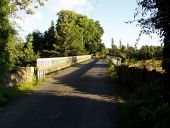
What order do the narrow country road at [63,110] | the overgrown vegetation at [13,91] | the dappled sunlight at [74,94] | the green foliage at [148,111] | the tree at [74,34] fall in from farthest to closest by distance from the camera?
the tree at [74,34], the dappled sunlight at [74,94], the overgrown vegetation at [13,91], the narrow country road at [63,110], the green foliage at [148,111]

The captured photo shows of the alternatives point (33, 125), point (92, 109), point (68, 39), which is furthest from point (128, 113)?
point (68, 39)

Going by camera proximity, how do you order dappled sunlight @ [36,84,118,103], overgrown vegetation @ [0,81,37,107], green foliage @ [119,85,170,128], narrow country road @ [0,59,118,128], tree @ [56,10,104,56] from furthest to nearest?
tree @ [56,10,104,56], dappled sunlight @ [36,84,118,103], overgrown vegetation @ [0,81,37,107], narrow country road @ [0,59,118,128], green foliage @ [119,85,170,128]

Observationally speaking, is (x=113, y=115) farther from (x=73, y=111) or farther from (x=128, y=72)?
(x=128, y=72)

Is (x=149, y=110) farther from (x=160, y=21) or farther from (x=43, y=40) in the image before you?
(x=43, y=40)

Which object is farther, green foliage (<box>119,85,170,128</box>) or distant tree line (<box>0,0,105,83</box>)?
distant tree line (<box>0,0,105,83</box>)

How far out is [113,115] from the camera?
13.9 metres

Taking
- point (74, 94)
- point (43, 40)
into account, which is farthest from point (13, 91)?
point (43, 40)

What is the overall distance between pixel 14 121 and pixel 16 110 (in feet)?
7.15

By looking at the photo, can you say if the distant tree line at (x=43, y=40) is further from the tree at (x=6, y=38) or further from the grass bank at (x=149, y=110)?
the grass bank at (x=149, y=110)

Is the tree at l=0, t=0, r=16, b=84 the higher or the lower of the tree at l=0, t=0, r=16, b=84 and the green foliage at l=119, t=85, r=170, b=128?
the higher

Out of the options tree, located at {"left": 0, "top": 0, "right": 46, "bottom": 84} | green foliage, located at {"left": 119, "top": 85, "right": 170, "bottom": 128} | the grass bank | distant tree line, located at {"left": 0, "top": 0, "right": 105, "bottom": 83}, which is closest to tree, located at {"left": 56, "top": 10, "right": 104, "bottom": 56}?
distant tree line, located at {"left": 0, "top": 0, "right": 105, "bottom": 83}

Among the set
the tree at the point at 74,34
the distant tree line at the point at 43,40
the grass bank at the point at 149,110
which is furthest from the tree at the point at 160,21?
the tree at the point at 74,34

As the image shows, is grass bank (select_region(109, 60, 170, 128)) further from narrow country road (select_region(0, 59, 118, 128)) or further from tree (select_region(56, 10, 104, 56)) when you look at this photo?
tree (select_region(56, 10, 104, 56))

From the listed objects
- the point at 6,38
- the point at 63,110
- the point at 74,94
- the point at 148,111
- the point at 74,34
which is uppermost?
the point at 74,34
